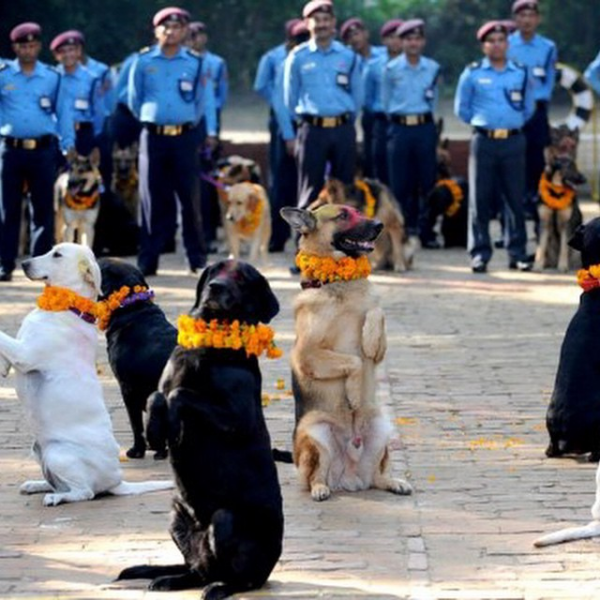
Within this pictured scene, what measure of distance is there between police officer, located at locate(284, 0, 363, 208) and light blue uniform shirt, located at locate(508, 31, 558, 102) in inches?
122

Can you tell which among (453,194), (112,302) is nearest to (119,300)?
(112,302)

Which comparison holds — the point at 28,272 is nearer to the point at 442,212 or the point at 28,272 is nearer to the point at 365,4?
the point at 442,212

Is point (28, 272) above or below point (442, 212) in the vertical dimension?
above

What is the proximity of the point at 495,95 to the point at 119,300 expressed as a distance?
30.4 ft

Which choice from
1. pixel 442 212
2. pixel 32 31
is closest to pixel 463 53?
pixel 442 212

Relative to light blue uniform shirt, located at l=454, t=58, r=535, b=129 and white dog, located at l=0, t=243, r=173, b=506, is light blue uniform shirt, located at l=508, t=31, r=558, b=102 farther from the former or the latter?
white dog, located at l=0, t=243, r=173, b=506

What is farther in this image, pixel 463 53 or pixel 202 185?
pixel 463 53

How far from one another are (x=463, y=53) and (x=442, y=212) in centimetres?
1622

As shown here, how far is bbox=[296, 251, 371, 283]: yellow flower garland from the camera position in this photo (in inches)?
440

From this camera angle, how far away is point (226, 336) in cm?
914

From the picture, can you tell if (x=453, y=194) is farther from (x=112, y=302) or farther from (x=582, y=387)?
(x=112, y=302)

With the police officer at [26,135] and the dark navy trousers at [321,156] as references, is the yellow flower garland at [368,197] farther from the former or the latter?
the police officer at [26,135]

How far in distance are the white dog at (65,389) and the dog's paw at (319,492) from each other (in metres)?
0.97

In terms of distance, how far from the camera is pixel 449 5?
4012cm
